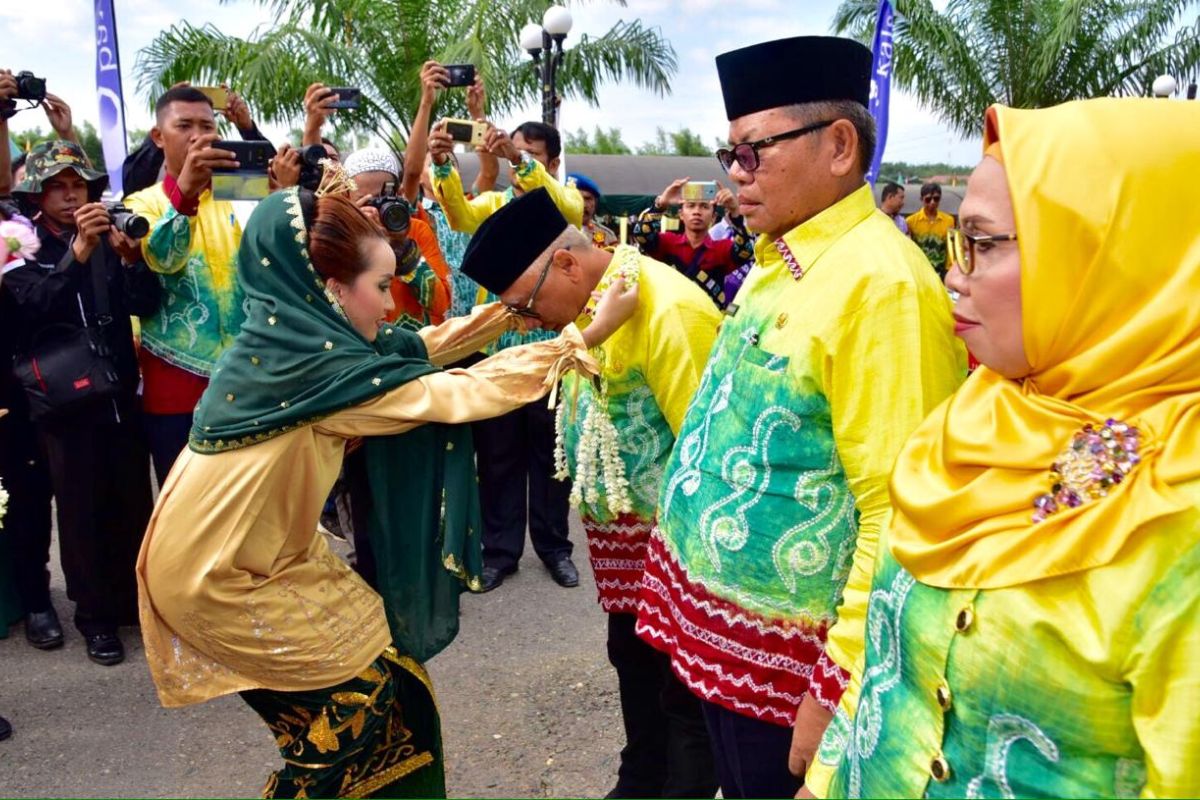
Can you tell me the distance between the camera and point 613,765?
137 inches

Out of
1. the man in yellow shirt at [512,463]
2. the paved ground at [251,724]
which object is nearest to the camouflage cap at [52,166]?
the man in yellow shirt at [512,463]

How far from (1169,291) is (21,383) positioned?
14.2ft

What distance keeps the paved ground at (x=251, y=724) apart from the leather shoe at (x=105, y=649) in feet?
0.14

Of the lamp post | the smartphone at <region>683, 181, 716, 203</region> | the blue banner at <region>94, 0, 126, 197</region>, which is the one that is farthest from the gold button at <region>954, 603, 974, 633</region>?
the lamp post

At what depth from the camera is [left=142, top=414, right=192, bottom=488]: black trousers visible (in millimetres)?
4402

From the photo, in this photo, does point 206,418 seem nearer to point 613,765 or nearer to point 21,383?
point 613,765

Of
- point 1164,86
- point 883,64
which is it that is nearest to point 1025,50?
point 1164,86

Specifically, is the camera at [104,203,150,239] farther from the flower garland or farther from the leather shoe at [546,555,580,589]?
the leather shoe at [546,555,580,589]

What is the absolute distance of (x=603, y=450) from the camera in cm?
275

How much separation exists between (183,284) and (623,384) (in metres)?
2.44

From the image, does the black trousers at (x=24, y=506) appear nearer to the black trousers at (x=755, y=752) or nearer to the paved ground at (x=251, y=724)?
the paved ground at (x=251, y=724)

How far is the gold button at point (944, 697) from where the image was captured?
132 centimetres

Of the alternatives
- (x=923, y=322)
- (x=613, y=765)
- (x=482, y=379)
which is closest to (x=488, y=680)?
(x=613, y=765)

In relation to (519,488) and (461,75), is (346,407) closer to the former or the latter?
(519,488)
